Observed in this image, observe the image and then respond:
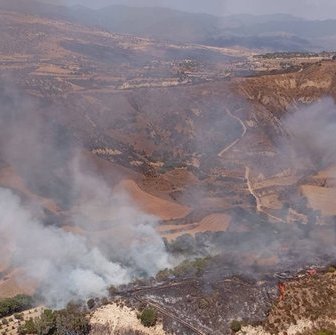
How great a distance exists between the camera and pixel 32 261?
40.7 metres

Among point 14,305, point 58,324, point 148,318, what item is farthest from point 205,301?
point 14,305

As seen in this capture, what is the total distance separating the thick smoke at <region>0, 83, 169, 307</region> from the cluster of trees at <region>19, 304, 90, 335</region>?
2160 mm

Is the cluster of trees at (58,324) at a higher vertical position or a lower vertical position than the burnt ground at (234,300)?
lower

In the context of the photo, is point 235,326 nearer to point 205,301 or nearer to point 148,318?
point 205,301

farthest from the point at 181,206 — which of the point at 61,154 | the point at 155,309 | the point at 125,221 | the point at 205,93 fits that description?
the point at 205,93

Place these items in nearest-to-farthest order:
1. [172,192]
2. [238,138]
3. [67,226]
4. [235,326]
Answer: [235,326] → [67,226] → [172,192] → [238,138]

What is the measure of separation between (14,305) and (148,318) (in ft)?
30.3

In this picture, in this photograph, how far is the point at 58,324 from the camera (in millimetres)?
33625

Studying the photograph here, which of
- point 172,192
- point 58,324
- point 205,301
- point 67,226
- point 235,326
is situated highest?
point 205,301

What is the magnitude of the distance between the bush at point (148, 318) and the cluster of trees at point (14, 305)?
26.4 feet

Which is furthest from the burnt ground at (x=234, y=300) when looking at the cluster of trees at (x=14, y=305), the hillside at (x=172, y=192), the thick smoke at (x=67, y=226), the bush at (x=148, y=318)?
the cluster of trees at (x=14, y=305)

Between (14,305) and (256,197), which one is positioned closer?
(14,305)

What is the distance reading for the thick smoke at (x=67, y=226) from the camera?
1533 inches

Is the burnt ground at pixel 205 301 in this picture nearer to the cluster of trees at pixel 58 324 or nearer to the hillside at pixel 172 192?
the hillside at pixel 172 192
